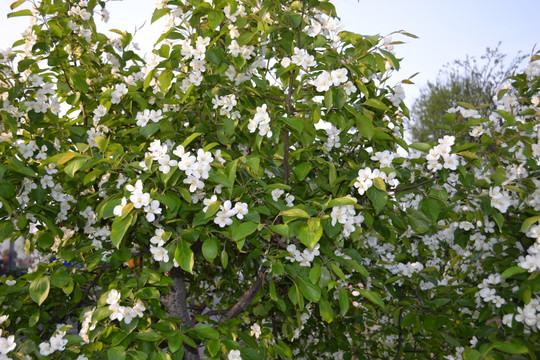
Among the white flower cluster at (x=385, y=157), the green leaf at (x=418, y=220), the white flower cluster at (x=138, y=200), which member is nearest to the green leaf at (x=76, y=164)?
the white flower cluster at (x=138, y=200)

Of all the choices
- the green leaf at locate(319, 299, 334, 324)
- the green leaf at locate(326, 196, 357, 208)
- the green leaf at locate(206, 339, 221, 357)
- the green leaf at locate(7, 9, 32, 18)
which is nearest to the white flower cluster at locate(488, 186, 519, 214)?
the green leaf at locate(326, 196, 357, 208)

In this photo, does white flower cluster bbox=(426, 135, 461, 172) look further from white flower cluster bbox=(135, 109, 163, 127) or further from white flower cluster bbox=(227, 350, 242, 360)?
white flower cluster bbox=(135, 109, 163, 127)

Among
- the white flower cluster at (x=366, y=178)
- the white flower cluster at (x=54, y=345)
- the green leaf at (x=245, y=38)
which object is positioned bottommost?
the white flower cluster at (x=54, y=345)

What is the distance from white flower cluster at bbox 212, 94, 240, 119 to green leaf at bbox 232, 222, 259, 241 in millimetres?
696

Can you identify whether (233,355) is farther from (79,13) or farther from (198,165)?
(79,13)

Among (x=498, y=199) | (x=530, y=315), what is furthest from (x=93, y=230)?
(x=530, y=315)

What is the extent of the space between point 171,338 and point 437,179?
1353 mm

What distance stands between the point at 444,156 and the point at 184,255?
46.5 inches

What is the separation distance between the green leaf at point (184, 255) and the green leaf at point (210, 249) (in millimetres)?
61

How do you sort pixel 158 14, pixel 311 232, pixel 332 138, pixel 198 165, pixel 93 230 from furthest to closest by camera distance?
pixel 93 230, pixel 332 138, pixel 158 14, pixel 198 165, pixel 311 232

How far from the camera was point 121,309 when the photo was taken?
199cm

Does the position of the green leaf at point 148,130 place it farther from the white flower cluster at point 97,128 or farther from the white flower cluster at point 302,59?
the white flower cluster at point 302,59

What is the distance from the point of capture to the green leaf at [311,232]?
1.76 m

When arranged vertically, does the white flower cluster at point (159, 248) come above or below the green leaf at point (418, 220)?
below
